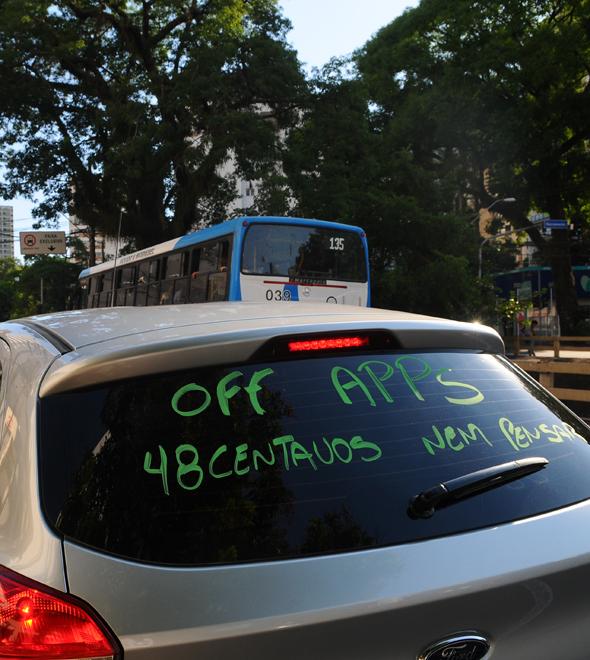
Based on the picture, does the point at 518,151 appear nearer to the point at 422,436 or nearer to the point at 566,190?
the point at 566,190

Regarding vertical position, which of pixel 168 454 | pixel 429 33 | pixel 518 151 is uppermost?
pixel 429 33

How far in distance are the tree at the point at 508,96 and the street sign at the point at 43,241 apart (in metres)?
15.6

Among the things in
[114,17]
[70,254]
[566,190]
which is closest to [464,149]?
[566,190]

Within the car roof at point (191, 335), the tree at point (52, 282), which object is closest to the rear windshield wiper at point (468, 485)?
the car roof at point (191, 335)

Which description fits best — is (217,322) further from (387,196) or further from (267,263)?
(387,196)

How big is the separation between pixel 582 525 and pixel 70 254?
181 feet

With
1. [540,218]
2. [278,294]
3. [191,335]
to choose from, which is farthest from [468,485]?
[540,218]

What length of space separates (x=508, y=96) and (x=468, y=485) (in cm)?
3259

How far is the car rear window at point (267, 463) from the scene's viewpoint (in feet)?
4.83

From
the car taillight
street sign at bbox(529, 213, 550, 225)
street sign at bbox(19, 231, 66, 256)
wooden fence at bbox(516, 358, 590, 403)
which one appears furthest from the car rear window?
street sign at bbox(19, 231, 66, 256)

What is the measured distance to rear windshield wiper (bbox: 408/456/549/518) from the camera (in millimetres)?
1587

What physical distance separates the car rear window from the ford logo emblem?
206 mm

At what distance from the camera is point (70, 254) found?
53906 mm

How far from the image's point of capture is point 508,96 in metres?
31.5
